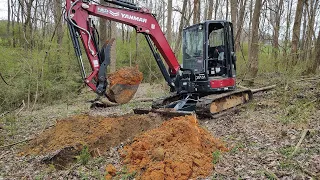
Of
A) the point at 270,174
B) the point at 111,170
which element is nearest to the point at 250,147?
the point at 270,174

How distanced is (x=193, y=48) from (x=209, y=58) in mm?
572

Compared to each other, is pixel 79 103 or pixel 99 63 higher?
pixel 99 63

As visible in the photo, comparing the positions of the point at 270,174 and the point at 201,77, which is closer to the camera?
the point at 270,174

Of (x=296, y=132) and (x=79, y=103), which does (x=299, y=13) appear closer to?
(x=296, y=132)

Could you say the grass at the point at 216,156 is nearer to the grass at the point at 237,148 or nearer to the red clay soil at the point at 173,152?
the red clay soil at the point at 173,152

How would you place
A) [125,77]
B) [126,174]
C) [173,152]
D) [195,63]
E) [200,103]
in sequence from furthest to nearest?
[195,63]
[200,103]
[125,77]
[173,152]
[126,174]

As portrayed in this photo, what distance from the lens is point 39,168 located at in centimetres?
487

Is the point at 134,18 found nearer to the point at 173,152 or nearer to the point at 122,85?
the point at 122,85

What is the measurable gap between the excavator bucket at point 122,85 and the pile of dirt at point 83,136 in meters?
0.52

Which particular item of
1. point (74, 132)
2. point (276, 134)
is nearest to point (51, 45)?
point (74, 132)

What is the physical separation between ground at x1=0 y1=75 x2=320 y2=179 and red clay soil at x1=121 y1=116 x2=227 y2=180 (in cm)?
21

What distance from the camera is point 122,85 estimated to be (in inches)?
254

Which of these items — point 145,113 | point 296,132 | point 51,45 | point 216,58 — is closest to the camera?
point 296,132

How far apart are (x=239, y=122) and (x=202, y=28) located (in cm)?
272
